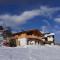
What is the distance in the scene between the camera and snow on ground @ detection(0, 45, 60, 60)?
82 centimetres

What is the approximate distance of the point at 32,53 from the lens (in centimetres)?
84

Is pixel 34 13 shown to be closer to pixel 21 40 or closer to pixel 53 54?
pixel 21 40

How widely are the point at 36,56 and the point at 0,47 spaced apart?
305 millimetres

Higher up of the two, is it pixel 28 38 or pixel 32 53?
pixel 28 38

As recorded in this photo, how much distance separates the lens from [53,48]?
2.73 feet

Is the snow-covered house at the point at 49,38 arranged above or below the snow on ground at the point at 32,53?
above

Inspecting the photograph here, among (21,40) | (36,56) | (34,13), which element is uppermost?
(34,13)

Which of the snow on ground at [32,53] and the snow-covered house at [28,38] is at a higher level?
the snow-covered house at [28,38]

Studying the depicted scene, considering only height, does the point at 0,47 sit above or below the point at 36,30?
below

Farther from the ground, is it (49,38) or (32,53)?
(49,38)

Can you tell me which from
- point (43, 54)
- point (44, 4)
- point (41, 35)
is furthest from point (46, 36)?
point (44, 4)

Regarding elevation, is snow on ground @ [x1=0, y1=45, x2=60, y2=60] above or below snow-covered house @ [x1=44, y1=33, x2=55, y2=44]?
below

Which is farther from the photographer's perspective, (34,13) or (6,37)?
(34,13)

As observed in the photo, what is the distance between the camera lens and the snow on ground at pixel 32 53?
82cm
